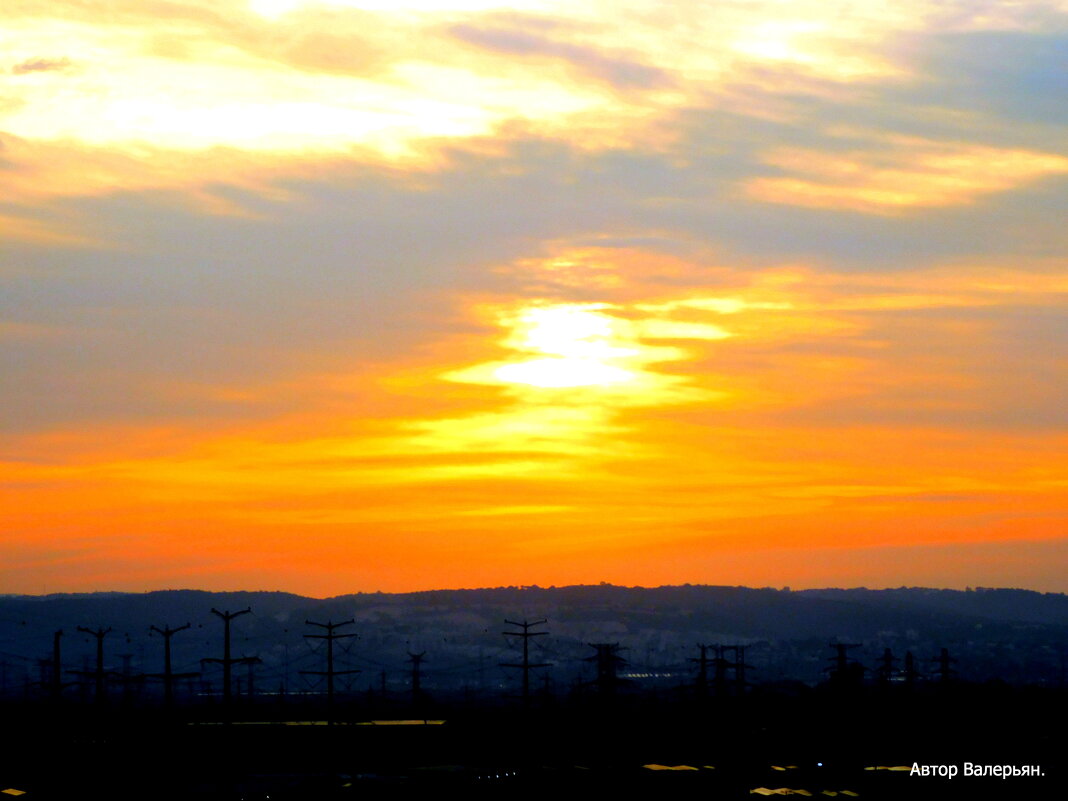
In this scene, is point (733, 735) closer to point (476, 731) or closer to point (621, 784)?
point (476, 731)

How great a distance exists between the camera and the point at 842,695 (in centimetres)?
14950

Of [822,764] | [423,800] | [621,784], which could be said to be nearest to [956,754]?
[822,764]

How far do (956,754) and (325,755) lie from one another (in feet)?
183

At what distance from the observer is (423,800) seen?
82.3 meters

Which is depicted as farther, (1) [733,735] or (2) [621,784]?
(1) [733,735]

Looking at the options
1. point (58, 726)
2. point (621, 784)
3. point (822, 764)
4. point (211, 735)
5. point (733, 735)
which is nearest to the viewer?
point (621, 784)

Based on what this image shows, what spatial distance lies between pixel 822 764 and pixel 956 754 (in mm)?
11700

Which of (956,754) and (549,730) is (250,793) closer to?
(956,754)

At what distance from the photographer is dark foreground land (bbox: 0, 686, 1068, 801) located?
8819 cm

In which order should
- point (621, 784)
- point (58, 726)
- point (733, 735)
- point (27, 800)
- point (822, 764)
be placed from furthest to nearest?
point (58, 726) → point (733, 735) → point (822, 764) → point (621, 784) → point (27, 800)

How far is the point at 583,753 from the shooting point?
133625 mm

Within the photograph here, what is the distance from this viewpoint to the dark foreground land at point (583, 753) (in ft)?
289

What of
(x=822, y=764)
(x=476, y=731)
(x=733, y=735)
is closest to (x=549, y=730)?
(x=476, y=731)

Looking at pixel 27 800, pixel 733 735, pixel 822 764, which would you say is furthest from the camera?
pixel 733 735
